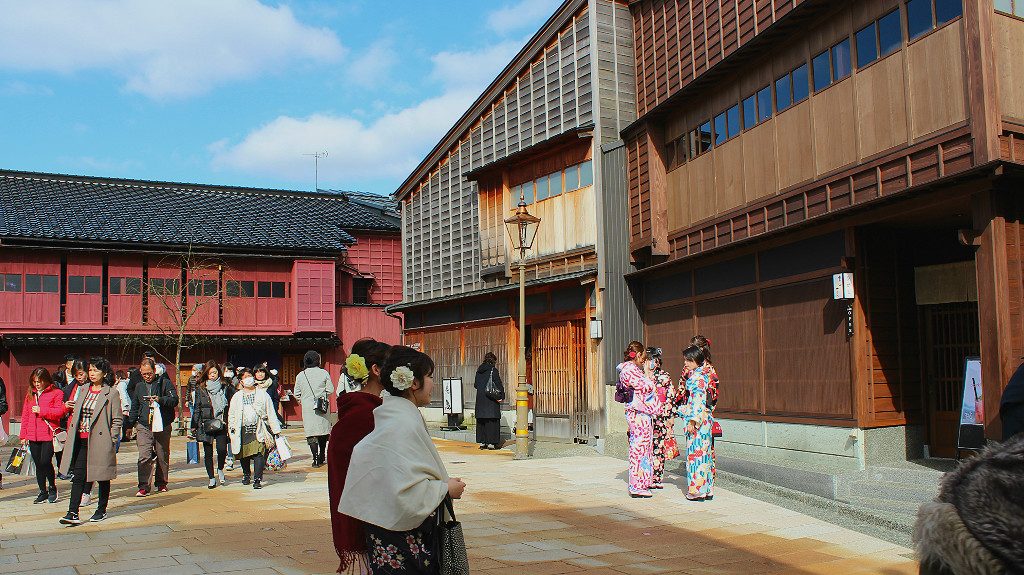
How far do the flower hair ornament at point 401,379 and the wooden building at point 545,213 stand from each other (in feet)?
42.0

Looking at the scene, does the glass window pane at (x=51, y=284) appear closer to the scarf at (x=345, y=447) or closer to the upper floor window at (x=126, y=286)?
the upper floor window at (x=126, y=286)

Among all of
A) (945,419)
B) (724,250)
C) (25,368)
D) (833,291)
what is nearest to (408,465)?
(833,291)

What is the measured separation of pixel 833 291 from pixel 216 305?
2412cm

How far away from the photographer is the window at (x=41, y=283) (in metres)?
28.0

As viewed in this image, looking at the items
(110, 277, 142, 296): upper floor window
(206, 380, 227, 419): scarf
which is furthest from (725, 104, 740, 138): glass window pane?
(110, 277, 142, 296): upper floor window

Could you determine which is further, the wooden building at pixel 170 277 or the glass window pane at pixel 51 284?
the glass window pane at pixel 51 284

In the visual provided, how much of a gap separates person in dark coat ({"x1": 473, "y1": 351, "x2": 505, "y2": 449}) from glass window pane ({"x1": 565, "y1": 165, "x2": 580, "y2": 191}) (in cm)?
389

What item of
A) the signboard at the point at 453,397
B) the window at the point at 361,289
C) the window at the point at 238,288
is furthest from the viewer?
the window at the point at 361,289

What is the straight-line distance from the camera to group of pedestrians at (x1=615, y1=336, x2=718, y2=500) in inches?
412

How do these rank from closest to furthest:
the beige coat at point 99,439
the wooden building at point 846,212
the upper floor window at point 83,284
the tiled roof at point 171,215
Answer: the wooden building at point 846,212
the beige coat at point 99,439
the upper floor window at point 83,284
the tiled roof at point 171,215

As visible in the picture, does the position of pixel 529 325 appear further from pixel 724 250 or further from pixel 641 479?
pixel 641 479

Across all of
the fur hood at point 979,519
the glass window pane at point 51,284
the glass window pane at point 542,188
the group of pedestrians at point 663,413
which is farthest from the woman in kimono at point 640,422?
the glass window pane at point 51,284

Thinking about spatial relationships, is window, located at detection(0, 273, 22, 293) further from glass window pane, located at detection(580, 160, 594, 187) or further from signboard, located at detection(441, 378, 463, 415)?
glass window pane, located at detection(580, 160, 594, 187)

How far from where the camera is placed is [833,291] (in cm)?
1116
